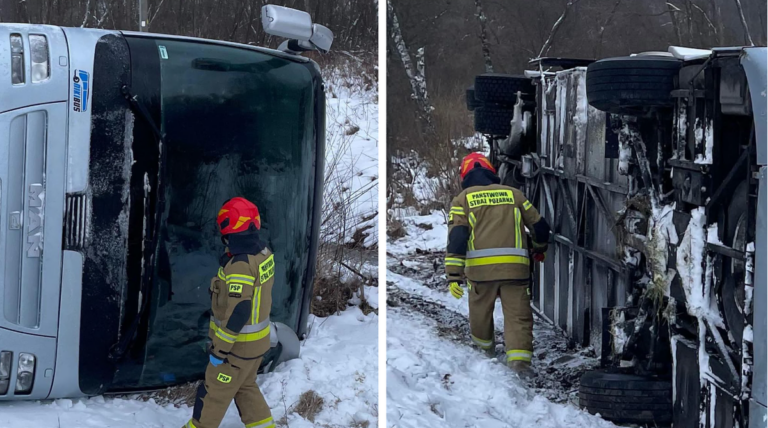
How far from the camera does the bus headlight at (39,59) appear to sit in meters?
3.46

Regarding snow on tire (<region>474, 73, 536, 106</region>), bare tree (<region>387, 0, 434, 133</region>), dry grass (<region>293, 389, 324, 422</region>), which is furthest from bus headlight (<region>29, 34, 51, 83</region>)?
bare tree (<region>387, 0, 434, 133</region>)

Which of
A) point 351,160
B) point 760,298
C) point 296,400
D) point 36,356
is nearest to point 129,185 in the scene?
point 36,356

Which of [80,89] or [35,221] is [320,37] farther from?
[35,221]

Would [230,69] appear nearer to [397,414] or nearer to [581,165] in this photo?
[397,414]

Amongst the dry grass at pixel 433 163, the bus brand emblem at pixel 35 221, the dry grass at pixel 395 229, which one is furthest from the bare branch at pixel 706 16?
the bus brand emblem at pixel 35 221

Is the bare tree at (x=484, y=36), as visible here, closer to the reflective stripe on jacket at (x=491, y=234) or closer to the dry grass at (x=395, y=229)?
the dry grass at (x=395, y=229)

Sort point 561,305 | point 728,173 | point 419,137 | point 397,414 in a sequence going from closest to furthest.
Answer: point 728,173
point 397,414
point 561,305
point 419,137

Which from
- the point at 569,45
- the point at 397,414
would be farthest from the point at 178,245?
the point at 569,45

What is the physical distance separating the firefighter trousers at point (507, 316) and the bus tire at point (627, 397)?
36.9 inches

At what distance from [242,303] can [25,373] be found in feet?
3.29

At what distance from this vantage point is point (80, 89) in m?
3.48

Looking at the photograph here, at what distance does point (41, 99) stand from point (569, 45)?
31.6ft

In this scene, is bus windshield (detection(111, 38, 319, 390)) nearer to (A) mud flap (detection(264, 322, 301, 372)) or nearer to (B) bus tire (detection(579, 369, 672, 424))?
(A) mud flap (detection(264, 322, 301, 372))

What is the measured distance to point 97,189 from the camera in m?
3.50
